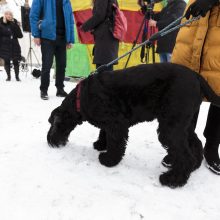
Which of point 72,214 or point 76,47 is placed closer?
point 72,214

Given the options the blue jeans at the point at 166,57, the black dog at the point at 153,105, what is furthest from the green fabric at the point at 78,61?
the black dog at the point at 153,105

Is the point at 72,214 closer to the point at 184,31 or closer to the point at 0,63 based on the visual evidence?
the point at 184,31

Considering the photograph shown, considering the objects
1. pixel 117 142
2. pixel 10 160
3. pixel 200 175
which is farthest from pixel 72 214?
pixel 200 175

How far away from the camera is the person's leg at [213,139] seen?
246cm

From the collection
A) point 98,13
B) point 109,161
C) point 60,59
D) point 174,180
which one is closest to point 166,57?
point 98,13

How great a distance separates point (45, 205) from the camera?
1883mm

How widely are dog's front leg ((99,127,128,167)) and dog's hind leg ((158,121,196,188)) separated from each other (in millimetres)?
311

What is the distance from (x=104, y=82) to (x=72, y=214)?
1.02 meters

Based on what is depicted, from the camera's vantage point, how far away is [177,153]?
2.19 meters

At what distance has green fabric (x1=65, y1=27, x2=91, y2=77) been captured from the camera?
25.0 feet

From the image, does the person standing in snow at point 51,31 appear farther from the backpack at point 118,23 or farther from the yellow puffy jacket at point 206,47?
the yellow puffy jacket at point 206,47

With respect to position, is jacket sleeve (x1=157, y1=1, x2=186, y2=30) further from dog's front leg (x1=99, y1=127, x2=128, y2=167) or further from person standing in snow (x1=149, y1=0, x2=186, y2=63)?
dog's front leg (x1=99, y1=127, x2=128, y2=167)

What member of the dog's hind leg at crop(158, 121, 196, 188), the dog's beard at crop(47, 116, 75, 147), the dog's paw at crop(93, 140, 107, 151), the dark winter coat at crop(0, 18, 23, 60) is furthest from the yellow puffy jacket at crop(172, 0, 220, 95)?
the dark winter coat at crop(0, 18, 23, 60)

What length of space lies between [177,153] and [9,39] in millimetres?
7083
